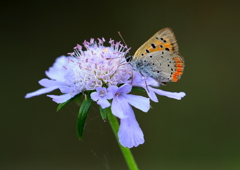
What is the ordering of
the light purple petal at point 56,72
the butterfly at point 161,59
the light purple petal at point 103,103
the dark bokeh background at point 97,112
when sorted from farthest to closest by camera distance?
the dark bokeh background at point 97,112
the light purple petal at point 56,72
the butterfly at point 161,59
the light purple petal at point 103,103

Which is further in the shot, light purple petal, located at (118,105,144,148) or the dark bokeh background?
the dark bokeh background

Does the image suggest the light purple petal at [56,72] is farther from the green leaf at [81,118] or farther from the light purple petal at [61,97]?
the green leaf at [81,118]

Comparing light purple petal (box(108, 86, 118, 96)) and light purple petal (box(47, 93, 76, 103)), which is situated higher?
light purple petal (box(47, 93, 76, 103))

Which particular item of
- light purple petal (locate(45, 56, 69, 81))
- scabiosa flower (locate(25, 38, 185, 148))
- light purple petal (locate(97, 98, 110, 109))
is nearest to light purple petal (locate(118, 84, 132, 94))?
scabiosa flower (locate(25, 38, 185, 148))

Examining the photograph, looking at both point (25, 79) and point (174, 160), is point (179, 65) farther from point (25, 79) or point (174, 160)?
point (25, 79)

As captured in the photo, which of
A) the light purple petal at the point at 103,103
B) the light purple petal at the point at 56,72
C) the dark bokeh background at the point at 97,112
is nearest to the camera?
the light purple petal at the point at 103,103

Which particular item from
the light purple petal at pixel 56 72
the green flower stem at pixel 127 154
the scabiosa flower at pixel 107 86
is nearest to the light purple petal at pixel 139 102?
the scabiosa flower at pixel 107 86

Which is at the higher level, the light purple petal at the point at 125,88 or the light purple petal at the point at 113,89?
the light purple petal at the point at 113,89

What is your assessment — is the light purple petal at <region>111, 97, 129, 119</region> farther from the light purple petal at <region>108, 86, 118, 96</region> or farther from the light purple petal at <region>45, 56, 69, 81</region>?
the light purple petal at <region>45, 56, 69, 81</region>
